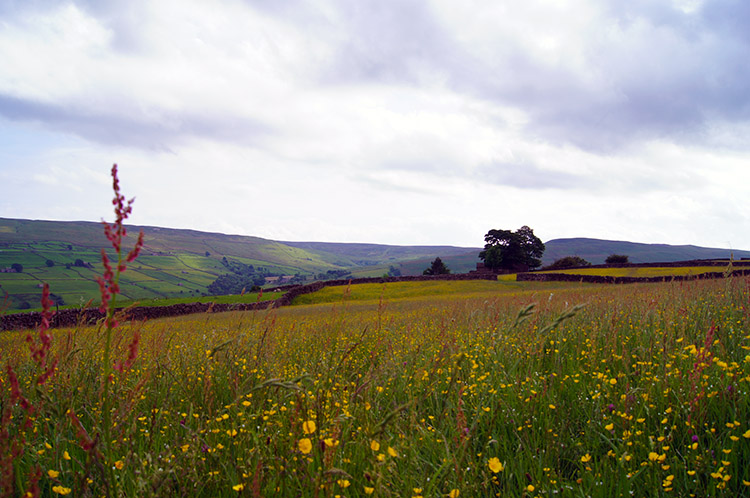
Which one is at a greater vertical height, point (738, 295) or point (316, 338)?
point (738, 295)

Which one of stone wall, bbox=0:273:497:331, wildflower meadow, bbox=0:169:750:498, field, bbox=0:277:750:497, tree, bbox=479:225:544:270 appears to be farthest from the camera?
tree, bbox=479:225:544:270

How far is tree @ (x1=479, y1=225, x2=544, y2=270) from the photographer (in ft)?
253

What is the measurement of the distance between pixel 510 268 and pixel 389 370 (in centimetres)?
7653

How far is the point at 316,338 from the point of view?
666 cm

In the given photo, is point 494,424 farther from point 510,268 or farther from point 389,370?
point 510,268

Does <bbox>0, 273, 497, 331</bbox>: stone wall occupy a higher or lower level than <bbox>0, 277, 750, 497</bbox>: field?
lower

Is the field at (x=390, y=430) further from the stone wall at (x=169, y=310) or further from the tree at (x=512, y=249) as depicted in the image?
the tree at (x=512, y=249)

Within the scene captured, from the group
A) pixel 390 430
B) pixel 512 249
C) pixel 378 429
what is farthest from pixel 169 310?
pixel 512 249

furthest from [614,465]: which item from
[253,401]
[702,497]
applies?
[253,401]

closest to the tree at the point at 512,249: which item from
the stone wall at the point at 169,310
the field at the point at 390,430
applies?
the stone wall at the point at 169,310

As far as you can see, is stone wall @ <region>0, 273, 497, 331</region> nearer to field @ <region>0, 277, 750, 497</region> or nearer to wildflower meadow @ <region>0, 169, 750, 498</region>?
field @ <region>0, 277, 750, 497</region>

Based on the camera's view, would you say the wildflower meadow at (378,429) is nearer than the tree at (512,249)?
Yes

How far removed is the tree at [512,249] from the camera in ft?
253

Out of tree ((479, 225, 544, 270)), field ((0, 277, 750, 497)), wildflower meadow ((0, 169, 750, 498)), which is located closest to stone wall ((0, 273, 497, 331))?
field ((0, 277, 750, 497))
